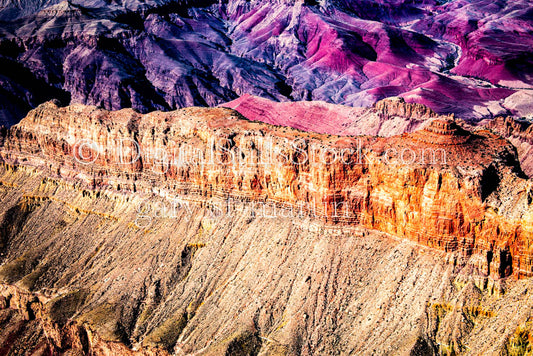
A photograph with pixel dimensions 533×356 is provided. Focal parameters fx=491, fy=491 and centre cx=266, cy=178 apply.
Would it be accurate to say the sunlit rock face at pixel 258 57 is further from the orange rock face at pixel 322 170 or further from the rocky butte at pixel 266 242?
the rocky butte at pixel 266 242

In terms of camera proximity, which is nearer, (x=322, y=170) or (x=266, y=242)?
(x=322, y=170)

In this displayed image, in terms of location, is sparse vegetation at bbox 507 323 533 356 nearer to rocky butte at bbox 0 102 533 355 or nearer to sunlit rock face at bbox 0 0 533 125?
rocky butte at bbox 0 102 533 355

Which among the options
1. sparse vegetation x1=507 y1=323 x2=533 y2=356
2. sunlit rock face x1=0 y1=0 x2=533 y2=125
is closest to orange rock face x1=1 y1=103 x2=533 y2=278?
sparse vegetation x1=507 y1=323 x2=533 y2=356

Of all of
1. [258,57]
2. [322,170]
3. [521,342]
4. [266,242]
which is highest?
[258,57]

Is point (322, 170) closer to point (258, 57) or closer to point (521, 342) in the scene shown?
point (521, 342)

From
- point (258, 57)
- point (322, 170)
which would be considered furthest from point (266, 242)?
point (258, 57)

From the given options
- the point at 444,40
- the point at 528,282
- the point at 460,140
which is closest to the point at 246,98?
the point at 460,140

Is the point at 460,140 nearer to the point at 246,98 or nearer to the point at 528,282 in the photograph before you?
the point at 528,282
